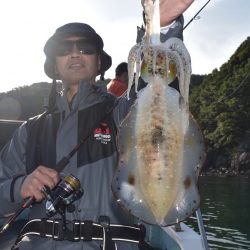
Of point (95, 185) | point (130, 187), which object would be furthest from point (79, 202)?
point (130, 187)

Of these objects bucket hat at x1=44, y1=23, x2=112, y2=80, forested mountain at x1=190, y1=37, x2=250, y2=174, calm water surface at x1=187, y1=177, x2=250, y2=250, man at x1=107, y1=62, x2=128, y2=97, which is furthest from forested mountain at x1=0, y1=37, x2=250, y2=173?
bucket hat at x1=44, y1=23, x2=112, y2=80

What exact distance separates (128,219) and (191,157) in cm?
127

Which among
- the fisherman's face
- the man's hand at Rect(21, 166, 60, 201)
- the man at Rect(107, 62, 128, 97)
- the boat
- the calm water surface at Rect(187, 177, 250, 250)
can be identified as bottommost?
the calm water surface at Rect(187, 177, 250, 250)

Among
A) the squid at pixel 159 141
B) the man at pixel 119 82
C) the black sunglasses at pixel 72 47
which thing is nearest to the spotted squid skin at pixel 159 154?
the squid at pixel 159 141

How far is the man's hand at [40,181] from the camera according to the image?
3.72 meters

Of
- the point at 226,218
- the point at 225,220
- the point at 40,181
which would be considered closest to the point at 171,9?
the point at 40,181

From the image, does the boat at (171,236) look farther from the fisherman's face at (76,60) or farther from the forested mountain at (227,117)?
the forested mountain at (227,117)

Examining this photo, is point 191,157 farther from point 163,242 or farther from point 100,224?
point 163,242

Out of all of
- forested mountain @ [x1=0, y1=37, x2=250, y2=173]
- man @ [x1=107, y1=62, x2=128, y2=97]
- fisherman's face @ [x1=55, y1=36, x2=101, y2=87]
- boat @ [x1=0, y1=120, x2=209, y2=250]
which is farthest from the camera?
forested mountain @ [x1=0, y1=37, x2=250, y2=173]

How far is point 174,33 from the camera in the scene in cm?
369

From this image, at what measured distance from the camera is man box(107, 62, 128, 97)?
32.7 feet

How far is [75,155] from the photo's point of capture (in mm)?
4066

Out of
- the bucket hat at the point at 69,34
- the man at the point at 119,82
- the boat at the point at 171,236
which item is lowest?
the boat at the point at 171,236

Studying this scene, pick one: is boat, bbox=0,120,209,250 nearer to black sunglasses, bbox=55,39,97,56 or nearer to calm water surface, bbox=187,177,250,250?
black sunglasses, bbox=55,39,97,56
